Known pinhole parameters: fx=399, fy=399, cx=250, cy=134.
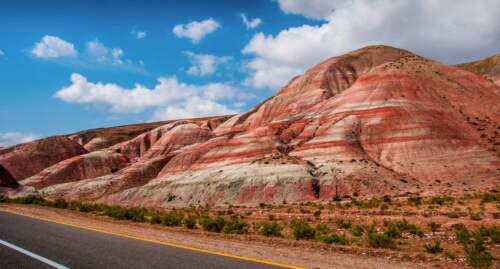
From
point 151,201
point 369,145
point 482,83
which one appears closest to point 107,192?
point 151,201

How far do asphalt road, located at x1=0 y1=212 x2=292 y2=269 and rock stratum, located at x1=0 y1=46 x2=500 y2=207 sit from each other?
136ft

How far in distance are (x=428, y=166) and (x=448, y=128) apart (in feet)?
33.3

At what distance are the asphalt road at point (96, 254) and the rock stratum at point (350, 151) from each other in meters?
41.4

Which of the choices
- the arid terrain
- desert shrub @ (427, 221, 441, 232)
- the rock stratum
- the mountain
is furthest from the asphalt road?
the mountain

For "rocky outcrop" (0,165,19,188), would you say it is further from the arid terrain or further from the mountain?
the mountain

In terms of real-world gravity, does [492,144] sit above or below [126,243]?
above

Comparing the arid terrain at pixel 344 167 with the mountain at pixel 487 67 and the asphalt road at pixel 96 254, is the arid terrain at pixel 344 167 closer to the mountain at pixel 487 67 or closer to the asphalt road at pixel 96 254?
the asphalt road at pixel 96 254

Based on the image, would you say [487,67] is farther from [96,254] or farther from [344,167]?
[96,254]

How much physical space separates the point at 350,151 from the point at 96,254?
Answer: 55033mm

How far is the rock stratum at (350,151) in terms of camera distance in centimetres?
5472

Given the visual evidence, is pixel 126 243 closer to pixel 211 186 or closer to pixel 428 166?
pixel 211 186

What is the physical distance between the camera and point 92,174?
378 ft

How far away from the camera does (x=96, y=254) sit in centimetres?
1093

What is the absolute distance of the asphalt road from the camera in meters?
9.69
